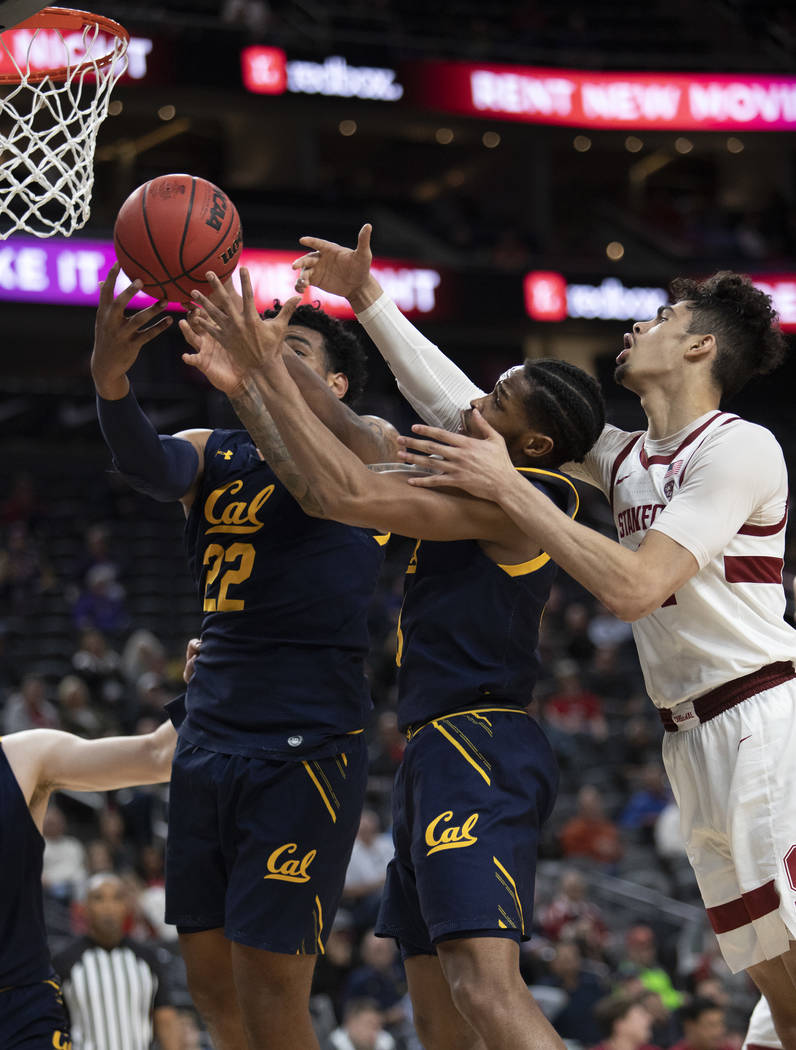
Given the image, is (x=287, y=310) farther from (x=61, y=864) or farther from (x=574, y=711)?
(x=574, y=711)

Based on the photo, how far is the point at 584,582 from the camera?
329 cm

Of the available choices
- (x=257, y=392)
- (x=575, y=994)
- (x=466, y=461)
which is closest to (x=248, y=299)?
(x=257, y=392)

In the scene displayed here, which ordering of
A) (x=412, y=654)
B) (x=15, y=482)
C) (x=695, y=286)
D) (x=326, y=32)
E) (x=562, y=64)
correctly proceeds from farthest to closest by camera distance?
(x=562, y=64) → (x=326, y=32) → (x=15, y=482) → (x=695, y=286) → (x=412, y=654)

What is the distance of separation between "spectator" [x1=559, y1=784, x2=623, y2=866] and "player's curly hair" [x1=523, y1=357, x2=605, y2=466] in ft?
27.9

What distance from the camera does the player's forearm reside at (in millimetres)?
3242

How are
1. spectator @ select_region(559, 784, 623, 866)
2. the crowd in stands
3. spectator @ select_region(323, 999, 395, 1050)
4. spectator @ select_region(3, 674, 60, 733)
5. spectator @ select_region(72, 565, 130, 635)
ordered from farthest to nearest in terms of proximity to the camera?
spectator @ select_region(72, 565, 130, 635) < spectator @ select_region(559, 784, 623, 866) < spectator @ select_region(3, 674, 60, 733) < the crowd in stands < spectator @ select_region(323, 999, 395, 1050)

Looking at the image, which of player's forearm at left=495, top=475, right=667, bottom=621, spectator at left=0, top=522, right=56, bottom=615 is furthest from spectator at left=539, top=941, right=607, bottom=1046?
spectator at left=0, top=522, right=56, bottom=615

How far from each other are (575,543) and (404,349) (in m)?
1.24

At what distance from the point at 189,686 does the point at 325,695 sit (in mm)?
434

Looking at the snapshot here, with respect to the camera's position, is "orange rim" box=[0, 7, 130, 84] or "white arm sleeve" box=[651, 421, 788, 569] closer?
"white arm sleeve" box=[651, 421, 788, 569]

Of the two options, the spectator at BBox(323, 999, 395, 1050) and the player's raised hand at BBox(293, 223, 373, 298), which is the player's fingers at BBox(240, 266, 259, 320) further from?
the spectator at BBox(323, 999, 395, 1050)

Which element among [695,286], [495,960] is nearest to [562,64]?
[695,286]

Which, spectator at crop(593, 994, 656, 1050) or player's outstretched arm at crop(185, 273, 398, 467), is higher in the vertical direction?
player's outstretched arm at crop(185, 273, 398, 467)

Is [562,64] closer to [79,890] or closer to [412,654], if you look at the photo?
[79,890]
